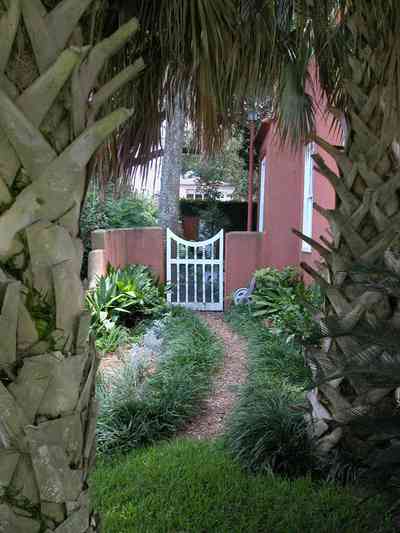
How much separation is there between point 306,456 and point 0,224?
9.99 ft

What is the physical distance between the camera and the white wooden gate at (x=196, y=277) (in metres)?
11.0

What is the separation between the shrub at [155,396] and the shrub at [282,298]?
1.32 m

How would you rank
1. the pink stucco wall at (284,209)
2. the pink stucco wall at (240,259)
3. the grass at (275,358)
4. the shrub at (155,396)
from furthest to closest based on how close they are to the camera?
the pink stucco wall at (240,259)
the pink stucco wall at (284,209)
the grass at (275,358)
the shrub at (155,396)

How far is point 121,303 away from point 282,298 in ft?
9.51

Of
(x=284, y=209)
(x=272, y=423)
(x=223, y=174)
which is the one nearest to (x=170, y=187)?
(x=284, y=209)

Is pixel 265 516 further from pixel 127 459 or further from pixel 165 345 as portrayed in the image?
pixel 165 345

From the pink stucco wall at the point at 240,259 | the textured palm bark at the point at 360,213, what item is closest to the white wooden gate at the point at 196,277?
the pink stucco wall at the point at 240,259

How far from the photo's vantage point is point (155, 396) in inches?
203

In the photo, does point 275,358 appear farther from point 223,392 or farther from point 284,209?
point 284,209

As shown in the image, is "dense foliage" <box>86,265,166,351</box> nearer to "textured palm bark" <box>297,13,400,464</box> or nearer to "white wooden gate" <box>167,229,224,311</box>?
"white wooden gate" <box>167,229,224,311</box>

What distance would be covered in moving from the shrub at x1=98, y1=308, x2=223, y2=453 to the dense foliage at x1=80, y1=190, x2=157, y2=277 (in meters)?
5.45

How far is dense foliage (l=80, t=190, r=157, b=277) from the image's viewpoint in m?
11.8

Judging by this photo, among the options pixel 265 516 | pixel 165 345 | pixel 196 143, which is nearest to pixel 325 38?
pixel 196 143

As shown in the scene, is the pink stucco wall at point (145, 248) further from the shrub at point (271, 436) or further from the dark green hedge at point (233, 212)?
the dark green hedge at point (233, 212)
